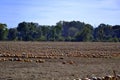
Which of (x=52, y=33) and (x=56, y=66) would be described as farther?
(x=52, y=33)

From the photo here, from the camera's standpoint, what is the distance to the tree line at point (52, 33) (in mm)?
115625

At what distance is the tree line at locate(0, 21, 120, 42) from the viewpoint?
379 feet

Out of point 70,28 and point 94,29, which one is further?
point 70,28

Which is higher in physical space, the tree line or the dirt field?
the tree line

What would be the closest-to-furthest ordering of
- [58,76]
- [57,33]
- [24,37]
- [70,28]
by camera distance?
[58,76]
[24,37]
[57,33]
[70,28]

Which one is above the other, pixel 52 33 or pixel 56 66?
pixel 52 33

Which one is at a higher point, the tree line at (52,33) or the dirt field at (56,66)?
the tree line at (52,33)

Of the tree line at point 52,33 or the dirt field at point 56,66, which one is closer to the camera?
the dirt field at point 56,66

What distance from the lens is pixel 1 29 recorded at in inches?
4245

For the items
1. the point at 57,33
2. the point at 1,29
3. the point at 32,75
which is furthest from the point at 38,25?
the point at 32,75

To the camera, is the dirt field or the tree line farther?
the tree line

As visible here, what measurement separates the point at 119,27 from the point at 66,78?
124706mm

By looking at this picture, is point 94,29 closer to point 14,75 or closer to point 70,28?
point 70,28

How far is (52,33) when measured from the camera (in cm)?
12838
